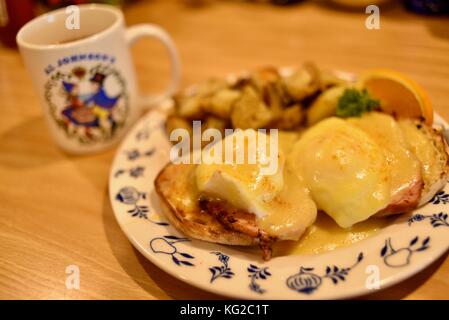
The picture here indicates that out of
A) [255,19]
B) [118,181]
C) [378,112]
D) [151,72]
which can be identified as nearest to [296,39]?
[255,19]

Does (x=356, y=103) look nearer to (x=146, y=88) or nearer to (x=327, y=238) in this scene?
(x=327, y=238)

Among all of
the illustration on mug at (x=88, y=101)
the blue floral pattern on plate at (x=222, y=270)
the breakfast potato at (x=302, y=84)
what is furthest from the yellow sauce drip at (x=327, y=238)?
the illustration on mug at (x=88, y=101)

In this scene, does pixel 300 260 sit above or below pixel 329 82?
below

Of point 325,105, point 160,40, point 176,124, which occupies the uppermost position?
point 160,40

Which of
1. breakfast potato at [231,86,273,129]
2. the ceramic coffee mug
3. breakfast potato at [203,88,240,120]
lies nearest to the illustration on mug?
the ceramic coffee mug

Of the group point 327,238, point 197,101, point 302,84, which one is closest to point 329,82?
point 302,84

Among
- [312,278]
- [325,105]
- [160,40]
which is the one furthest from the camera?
[160,40]

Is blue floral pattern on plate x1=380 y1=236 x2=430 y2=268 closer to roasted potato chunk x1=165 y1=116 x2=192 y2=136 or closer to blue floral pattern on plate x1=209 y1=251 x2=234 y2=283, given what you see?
blue floral pattern on plate x1=209 y1=251 x2=234 y2=283
